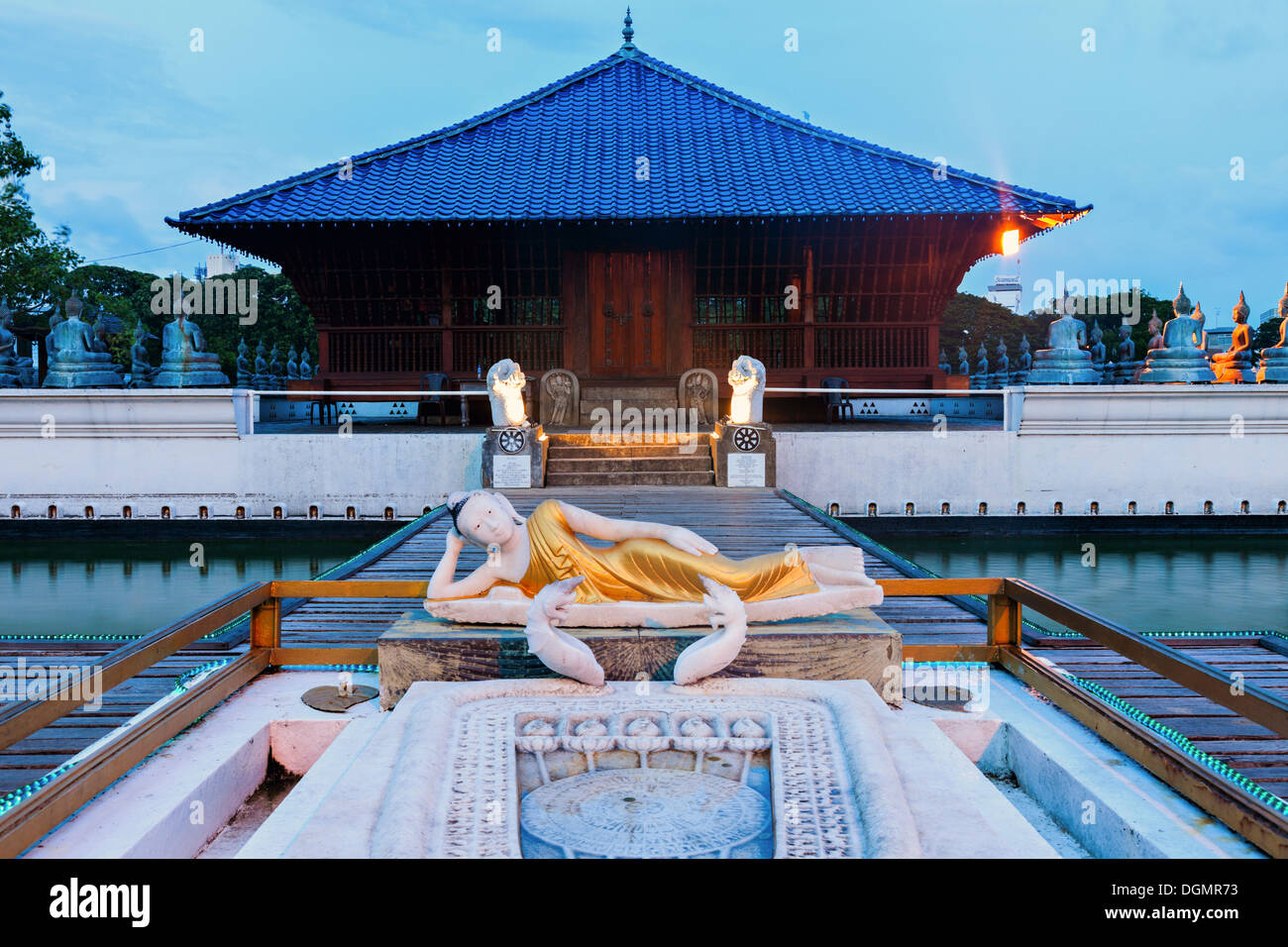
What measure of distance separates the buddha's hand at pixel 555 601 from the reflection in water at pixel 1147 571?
16.1ft

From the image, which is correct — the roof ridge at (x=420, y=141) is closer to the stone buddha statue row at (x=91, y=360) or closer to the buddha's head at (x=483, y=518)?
the stone buddha statue row at (x=91, y=360)

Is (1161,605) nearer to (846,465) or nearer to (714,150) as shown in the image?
(846,465)

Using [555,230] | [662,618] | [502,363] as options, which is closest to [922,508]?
[502,363]

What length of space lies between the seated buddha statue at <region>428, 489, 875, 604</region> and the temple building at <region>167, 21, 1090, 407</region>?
10801mm

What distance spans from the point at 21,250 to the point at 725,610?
24046mm

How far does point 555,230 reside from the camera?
48.2 ft

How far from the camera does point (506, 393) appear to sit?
10.6 m

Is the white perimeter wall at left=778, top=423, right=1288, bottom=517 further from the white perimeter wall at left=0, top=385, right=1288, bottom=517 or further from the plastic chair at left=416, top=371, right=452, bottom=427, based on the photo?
the plastic chair at left=416, top=371, right=452, bottom=427

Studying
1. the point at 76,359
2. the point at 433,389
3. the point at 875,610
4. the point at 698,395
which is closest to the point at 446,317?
the point at 433,389

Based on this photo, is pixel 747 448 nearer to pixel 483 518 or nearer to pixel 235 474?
pixel 235 474

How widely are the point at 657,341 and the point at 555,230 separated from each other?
8.08 feet

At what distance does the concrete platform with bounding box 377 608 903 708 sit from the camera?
149 inches

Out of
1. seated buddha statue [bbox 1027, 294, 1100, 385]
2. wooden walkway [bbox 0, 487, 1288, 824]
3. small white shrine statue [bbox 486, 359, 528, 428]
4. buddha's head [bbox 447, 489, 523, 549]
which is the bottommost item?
wooden walkway [bbox 0, 487, 1288, 824]

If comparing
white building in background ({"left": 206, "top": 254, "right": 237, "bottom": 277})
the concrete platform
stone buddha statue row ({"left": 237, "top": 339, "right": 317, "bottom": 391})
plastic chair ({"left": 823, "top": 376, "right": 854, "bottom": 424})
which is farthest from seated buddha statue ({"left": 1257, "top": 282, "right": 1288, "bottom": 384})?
white building in background ({"left": 206, "top": 254, "right": 237, "bottom": 277})
